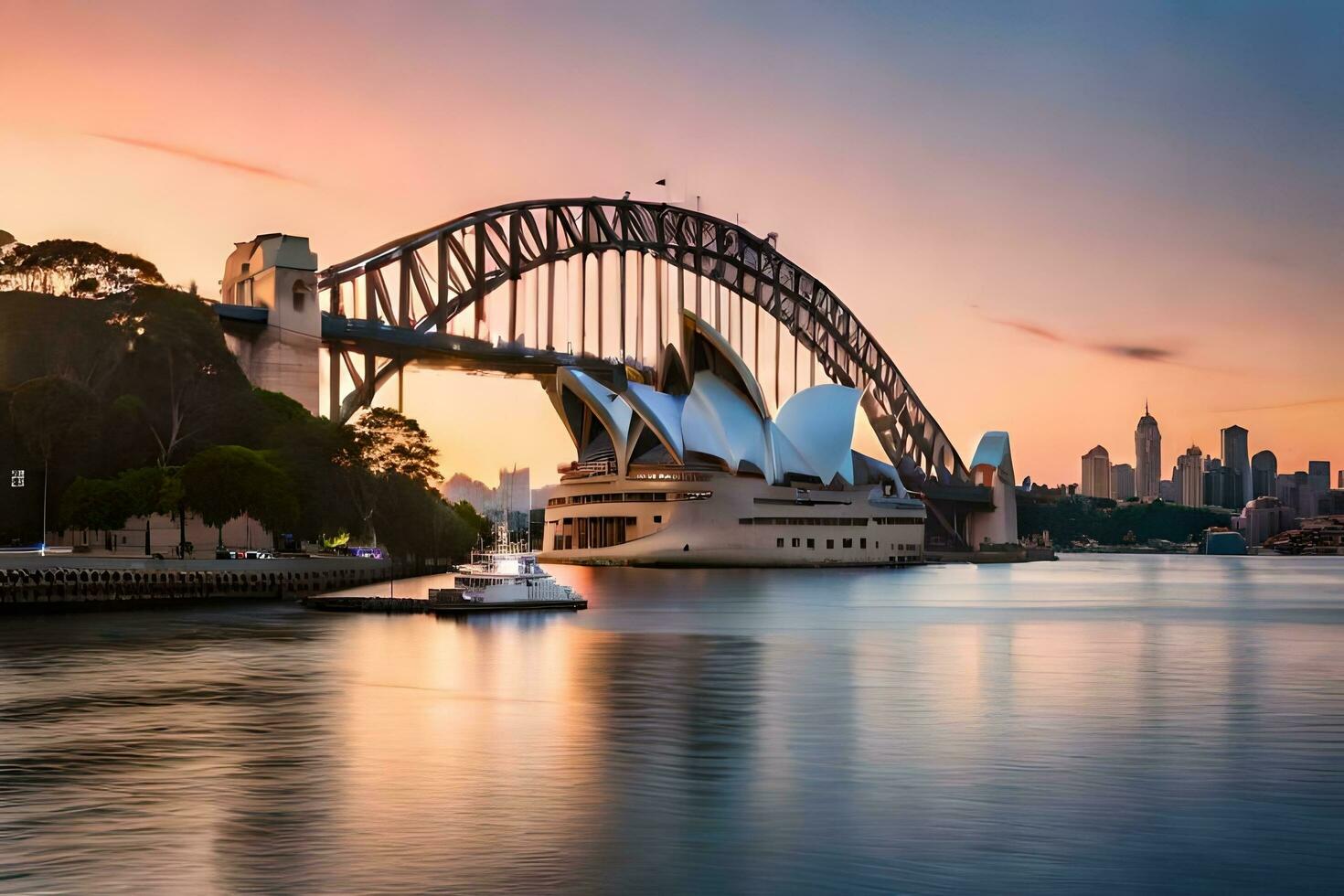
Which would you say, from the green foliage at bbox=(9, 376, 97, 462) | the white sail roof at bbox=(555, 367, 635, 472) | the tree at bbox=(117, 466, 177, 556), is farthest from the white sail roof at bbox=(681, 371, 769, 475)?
the green foliage at bbox=(9, 376, 97, 462)

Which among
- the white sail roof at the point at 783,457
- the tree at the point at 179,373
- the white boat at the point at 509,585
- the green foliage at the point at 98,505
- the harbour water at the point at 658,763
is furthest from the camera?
the white sail roof at the point at 783,457

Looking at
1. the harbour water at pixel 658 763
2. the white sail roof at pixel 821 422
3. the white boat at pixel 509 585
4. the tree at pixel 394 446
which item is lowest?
the harbour water at pixel 658 763

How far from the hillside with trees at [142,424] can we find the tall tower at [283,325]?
44.8 ft

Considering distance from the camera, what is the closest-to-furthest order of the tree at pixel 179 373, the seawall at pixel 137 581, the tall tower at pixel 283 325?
the seawall at pixel 137 581, the tree at pixel 179 373, the tall tower at pixel 283 325

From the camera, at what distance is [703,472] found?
150 meters

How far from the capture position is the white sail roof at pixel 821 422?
158 meters

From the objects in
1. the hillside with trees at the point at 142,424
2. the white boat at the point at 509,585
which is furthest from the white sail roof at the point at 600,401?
the white boat at the point at 509,585

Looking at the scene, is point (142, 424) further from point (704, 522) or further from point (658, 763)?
point (704, 522)

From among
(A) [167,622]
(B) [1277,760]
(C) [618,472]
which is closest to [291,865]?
(B) [1277,760]

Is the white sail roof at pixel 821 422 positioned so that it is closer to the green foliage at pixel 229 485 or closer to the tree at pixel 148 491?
the green foliage at pixel 229 485

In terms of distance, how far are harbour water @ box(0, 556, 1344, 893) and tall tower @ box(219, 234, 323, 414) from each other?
58.4 meters

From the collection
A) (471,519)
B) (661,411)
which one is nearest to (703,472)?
(661,411)

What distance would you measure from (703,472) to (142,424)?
72403 millimetres

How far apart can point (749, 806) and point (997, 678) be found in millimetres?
21433
